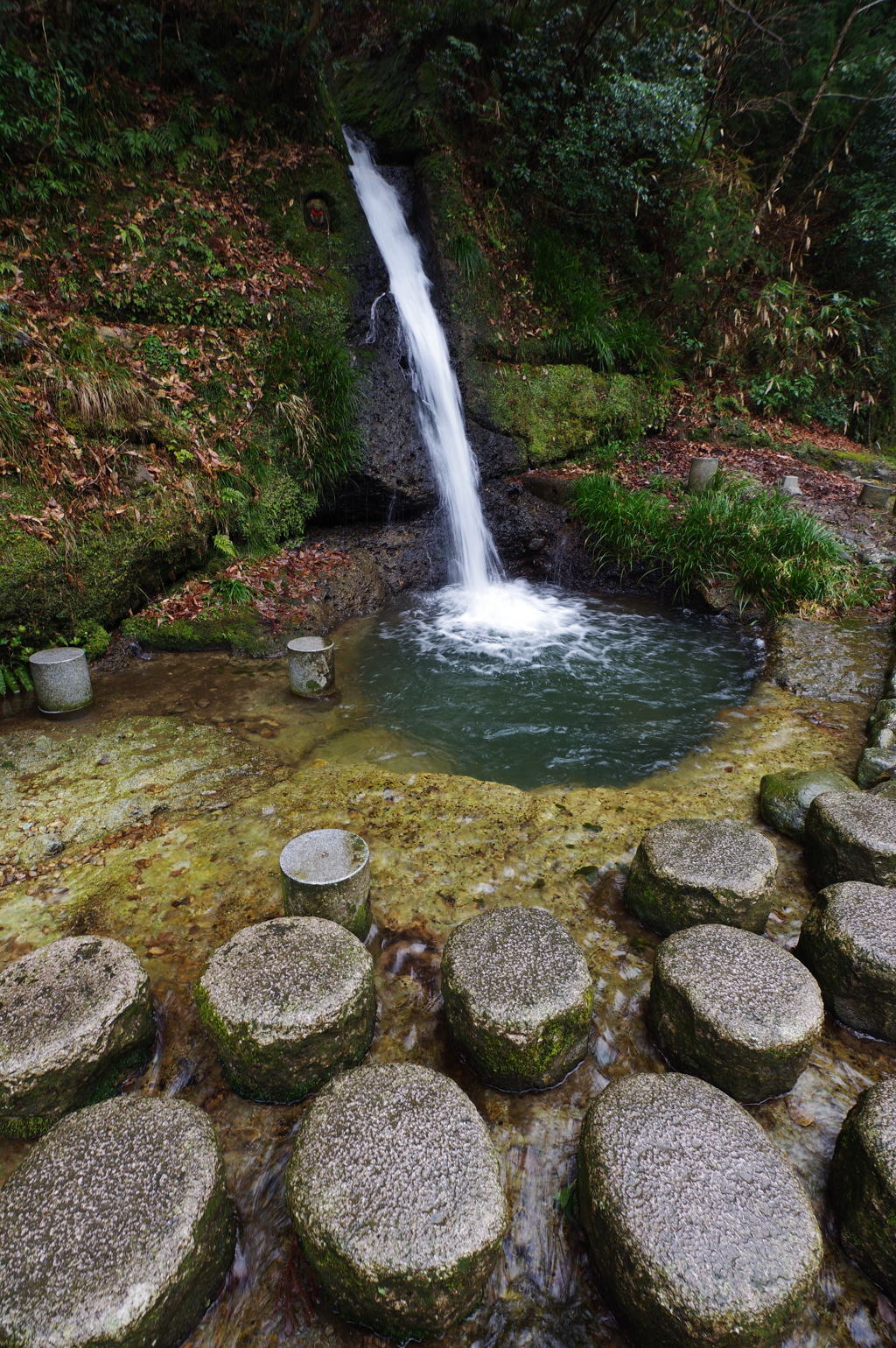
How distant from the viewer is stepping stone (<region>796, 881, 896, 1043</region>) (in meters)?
2.15

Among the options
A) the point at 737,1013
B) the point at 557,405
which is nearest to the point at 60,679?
the point at 737,1013

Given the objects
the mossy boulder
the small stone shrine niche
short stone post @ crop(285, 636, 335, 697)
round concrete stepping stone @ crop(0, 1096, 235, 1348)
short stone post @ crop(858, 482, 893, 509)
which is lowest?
round concrete stepping stone @ crop(0, 1096, 235, 1348)

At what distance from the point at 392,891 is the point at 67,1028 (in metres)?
1.34

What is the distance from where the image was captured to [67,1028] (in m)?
1.92

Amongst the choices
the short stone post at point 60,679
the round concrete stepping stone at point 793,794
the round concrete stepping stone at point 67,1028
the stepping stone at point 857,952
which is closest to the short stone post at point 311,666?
the short stone post at point 60,679

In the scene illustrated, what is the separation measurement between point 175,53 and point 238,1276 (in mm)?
11212

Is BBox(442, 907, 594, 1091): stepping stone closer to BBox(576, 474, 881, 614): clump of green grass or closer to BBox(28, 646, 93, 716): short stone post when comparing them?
BBox(28, 646, 93, 716): short stone post

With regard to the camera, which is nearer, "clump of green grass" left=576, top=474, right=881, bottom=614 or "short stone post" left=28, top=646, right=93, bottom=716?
"short stone post" left=28, top=646, right=93, bottom=716

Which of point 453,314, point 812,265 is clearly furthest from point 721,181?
point 453,314

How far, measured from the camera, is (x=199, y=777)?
3.68 metres

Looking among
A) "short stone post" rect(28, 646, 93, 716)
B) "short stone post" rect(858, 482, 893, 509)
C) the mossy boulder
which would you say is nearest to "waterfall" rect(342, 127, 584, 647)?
the mossy boulder

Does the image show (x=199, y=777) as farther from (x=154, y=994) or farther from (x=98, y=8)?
(x=98, y=8)

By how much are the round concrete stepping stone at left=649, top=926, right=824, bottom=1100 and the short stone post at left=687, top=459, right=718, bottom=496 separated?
684 cm

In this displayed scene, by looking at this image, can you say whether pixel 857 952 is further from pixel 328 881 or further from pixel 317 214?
pixel 317 214
